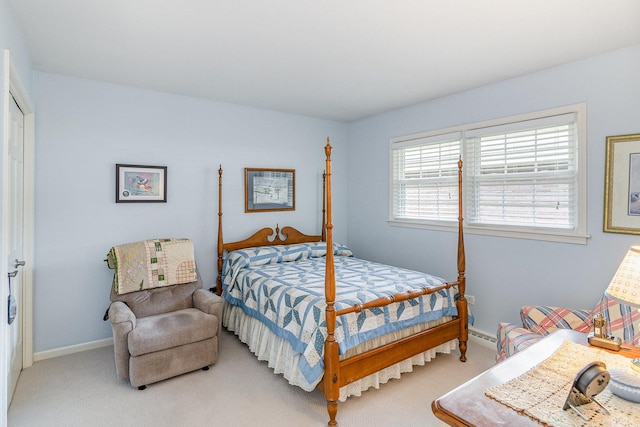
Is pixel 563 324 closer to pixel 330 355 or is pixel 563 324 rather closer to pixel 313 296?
pixel 330 355

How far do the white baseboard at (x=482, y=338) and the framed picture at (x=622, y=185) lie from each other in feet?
4.65

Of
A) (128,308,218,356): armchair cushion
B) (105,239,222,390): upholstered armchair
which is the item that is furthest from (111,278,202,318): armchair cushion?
(128,308,218,356): armchair cushion

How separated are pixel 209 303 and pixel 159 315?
47 centimetres

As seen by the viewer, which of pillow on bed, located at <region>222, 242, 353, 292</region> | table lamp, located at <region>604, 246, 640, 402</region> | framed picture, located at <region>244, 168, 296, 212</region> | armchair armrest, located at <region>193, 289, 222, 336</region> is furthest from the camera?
framed picture, located at <region>244, 168, 296, 212</region>

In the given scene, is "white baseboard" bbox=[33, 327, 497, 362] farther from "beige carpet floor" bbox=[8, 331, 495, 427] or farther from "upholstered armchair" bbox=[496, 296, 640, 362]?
"upholstered armchair" bbox=[496, 296, 640, 362]

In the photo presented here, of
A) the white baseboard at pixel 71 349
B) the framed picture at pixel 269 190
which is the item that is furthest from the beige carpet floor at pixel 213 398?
the framed picture at pixel 269 190

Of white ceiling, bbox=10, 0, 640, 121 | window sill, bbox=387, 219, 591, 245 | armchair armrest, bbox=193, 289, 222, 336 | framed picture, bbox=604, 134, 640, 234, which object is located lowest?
armchair armrest, bbox=193, 289, 222, 336

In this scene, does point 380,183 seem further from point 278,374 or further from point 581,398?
point 581,398

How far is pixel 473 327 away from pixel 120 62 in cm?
407

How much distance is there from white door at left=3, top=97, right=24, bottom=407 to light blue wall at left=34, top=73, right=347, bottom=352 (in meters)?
A: 0.25

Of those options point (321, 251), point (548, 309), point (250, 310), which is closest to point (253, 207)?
point (321, 251)

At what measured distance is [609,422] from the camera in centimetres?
106

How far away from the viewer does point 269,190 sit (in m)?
4.41

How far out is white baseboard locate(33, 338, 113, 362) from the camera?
3.13 metres
